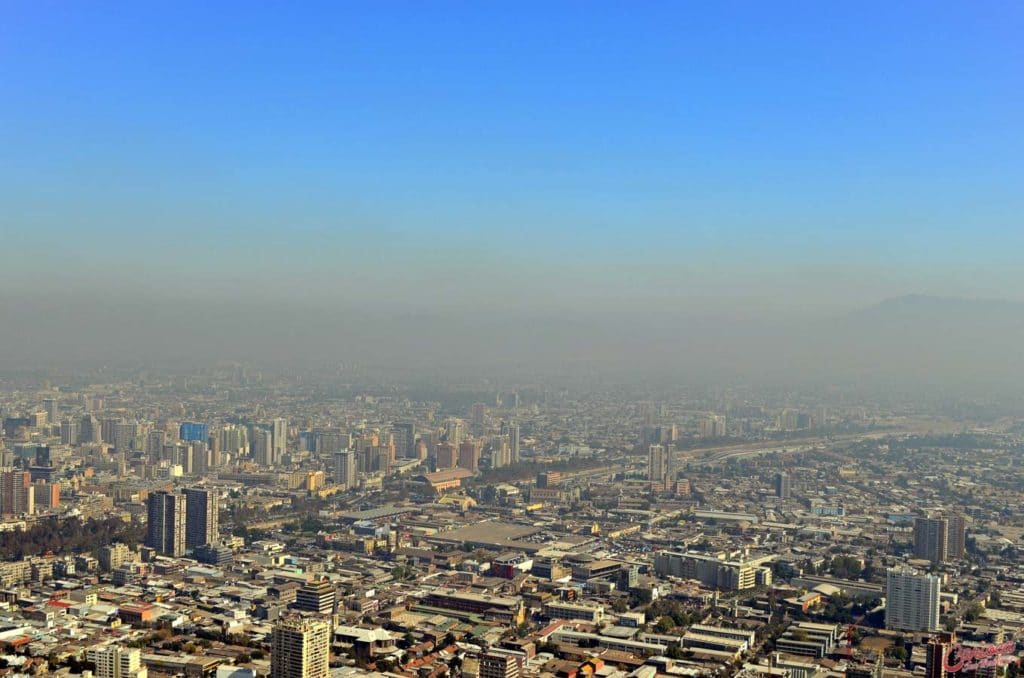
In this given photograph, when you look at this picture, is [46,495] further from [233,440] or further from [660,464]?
[660,464]

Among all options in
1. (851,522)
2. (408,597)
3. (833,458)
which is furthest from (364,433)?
(408,597)

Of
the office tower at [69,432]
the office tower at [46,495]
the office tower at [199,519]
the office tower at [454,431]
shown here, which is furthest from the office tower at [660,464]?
the office tower at [69,432]

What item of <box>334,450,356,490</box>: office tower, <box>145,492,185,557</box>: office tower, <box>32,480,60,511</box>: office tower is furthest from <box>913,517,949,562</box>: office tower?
<box>32,480,60,511</box>: office tower

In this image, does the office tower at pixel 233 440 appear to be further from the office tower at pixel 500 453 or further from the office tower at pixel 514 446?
the office tower at pixel 514 446

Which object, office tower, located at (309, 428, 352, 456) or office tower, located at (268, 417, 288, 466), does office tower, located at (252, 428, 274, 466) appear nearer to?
office tower, located at (268, 417, 288, 466)

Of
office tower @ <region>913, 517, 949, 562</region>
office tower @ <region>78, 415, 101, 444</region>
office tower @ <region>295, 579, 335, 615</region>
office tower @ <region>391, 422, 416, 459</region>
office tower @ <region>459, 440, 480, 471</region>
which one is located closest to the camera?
office tower @ <region>295, 579, 335, 615</region>

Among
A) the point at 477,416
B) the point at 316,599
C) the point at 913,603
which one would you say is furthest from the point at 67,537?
the point at 477,416

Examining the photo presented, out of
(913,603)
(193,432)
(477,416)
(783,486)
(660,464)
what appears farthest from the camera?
(477,416)
